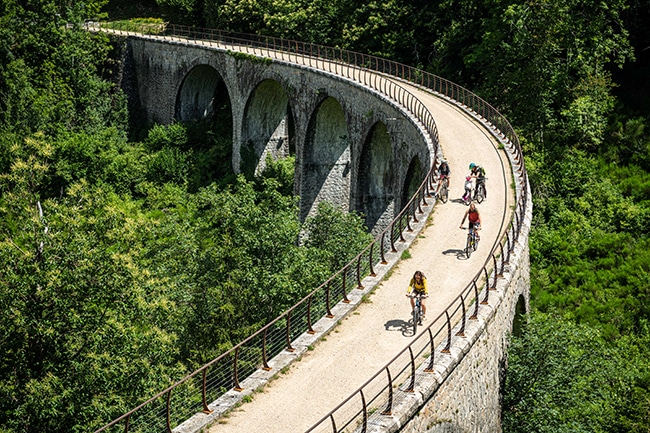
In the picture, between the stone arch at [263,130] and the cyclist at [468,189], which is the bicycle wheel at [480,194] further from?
the stone arch at [263,130]

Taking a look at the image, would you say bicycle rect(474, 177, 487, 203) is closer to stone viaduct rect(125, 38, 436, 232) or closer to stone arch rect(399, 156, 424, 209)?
stone viaduct rect(125, 38, 436, 232)

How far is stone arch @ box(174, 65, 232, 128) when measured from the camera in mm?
62875

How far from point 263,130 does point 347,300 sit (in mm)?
35635

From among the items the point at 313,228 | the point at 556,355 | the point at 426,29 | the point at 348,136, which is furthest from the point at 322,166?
the point at 556,355

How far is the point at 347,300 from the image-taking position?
69.8 ft

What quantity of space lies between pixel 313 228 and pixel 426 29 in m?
20.6

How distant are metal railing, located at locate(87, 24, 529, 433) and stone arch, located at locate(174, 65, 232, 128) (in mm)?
3128

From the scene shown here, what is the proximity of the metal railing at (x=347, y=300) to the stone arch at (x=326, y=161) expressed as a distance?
9.13ft

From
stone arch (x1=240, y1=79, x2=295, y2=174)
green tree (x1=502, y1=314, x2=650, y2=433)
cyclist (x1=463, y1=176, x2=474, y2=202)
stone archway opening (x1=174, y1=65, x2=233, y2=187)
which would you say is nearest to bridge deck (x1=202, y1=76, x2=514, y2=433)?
cyclist (x1=463, y1=176, x2=474, y2=202)

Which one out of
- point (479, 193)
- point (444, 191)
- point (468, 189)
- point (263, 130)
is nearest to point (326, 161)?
point (263, 130)

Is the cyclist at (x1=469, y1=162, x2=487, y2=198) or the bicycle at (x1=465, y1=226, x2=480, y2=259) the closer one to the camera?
the bicycle at (x1=465, y1=226, x2=480, y2=259)

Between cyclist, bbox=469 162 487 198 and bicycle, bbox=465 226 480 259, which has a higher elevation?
cyclist, bbox=469 162 487 198

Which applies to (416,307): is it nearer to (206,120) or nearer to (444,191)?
(444,191)

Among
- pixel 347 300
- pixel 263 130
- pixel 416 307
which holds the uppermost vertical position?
pixel 416 307
